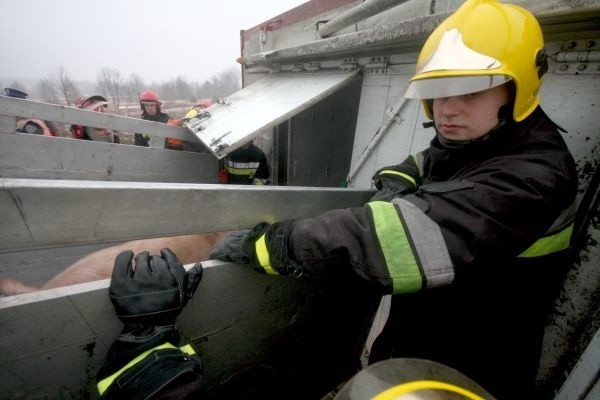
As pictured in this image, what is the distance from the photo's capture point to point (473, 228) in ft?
2.66

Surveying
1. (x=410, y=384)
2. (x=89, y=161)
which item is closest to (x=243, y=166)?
(x=89, y=161)

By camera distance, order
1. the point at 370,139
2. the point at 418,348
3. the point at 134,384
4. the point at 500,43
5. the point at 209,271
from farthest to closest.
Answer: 1. the point at 370,139
2. the point at 418,348
3. the point at 209,271
4. the point at 500,43
5. the point at 134,384

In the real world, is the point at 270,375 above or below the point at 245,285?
below

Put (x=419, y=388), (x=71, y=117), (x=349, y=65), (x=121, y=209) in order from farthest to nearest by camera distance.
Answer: (x=71, y=117)
(x=349, y=65)
(x=121, y=209)
(x=419, y=388)

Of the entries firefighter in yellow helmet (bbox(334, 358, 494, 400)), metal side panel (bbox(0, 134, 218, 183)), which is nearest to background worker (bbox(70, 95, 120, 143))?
metal side panel (bbox(0, 134, 218, 183))

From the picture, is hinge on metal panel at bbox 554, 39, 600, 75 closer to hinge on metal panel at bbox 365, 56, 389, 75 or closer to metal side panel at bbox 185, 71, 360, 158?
hinge on metal panel at bbox 365, 56, 389, 75

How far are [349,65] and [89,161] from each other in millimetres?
2948

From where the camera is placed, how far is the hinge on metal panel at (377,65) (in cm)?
231

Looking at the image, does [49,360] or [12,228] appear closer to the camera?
[12,228]

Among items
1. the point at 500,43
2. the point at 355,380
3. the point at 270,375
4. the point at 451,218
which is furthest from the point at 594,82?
the point at 270,375

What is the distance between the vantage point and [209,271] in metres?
1.14

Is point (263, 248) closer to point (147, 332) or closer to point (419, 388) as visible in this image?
point (147, 332)

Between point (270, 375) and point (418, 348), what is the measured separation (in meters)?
0.99

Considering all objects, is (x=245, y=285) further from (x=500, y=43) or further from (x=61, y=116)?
(x=61, y=116)
